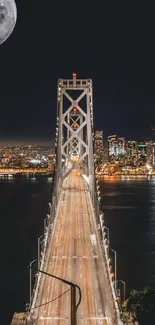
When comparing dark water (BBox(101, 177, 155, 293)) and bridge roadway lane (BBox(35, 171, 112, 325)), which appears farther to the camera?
dark water (BBox(101, 177, 155, 293))

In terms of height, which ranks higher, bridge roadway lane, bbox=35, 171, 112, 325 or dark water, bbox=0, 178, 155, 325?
bridge roadway lane, bbox=35, 171, 112, 325

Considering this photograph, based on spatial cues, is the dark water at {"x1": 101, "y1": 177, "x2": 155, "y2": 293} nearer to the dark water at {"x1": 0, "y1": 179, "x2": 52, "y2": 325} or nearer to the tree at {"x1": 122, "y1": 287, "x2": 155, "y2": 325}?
the tree at {"x1": 122, "y1": 287, "x2": 155, "y2": 325}

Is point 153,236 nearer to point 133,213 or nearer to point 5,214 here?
point 133,213

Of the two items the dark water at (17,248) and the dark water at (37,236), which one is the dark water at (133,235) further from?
the dark water at (17,248)

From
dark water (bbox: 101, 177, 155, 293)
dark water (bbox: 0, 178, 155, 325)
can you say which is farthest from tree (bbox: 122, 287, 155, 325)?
dark water (bbox: 0, 178, 155, 325)

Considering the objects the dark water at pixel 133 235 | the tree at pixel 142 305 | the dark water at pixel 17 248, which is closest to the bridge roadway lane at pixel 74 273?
the tree at pixel 142 305

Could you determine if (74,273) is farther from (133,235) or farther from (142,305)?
(133,235)

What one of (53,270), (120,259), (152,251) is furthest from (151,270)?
(53,270)
